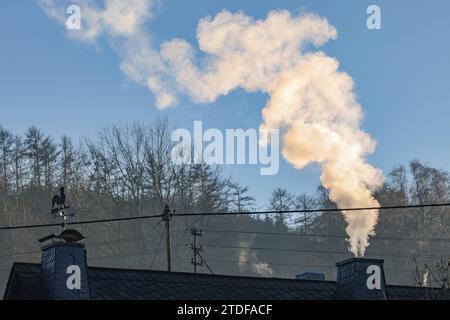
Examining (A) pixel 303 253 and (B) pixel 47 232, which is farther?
(A) pixel 303 253

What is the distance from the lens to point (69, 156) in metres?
79.4

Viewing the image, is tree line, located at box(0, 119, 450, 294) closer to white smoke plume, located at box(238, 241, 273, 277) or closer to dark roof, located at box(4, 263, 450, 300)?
white smoke plume, located at box(238, 241, 273, 277)

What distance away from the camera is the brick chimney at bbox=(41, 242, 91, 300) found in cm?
1780

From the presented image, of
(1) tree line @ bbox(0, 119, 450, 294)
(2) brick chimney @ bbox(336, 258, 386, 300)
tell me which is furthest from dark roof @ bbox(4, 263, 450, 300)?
(1) tree line @ bbox(0, 119, 450, 294)

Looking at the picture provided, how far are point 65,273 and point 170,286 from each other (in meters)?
3.34

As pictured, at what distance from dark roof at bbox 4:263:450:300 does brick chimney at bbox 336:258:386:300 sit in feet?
1.53

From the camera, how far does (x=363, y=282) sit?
2170 cm

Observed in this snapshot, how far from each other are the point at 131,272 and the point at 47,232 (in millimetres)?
54175

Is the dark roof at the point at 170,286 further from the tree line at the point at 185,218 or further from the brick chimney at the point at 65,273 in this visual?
the tree line at the point at 185,218

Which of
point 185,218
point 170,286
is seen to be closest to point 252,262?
point 185,218

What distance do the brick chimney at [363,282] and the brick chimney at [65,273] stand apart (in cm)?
864

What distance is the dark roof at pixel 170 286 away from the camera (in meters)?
18.6
